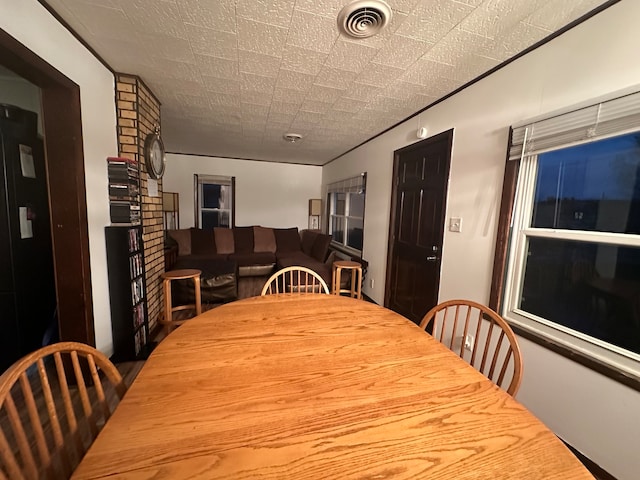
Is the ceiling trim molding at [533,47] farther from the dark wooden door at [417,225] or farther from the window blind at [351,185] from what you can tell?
the window blind at [351,185]

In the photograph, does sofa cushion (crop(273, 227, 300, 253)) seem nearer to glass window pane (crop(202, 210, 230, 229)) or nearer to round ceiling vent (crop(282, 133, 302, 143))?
glass window pane (crop(202, 210, 230, 229))

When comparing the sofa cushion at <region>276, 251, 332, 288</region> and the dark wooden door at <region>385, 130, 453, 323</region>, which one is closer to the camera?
the dark wooden door at <region>385, 130, 453, 323</region>

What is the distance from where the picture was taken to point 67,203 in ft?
5.30

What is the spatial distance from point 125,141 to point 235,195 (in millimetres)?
3225

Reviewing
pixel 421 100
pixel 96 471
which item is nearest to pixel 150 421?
pixel 96 471

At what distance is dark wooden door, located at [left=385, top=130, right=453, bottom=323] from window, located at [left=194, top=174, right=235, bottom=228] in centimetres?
361

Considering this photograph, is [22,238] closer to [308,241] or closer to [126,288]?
[126,288]

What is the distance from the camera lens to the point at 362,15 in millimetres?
1345

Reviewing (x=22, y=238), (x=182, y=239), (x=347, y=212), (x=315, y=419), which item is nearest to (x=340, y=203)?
(x=347, y=212)

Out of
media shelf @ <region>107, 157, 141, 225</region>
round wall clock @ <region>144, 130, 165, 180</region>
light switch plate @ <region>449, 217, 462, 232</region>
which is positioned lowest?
light switch plate @ <region>449, 217, 462, 232</region>

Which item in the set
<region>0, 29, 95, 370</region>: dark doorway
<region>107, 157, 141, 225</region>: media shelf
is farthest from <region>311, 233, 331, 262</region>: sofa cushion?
<region>0, 29, 95, 370</region>: dark doorway

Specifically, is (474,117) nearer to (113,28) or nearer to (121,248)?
(113,28)

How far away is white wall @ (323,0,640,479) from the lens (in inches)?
47.2

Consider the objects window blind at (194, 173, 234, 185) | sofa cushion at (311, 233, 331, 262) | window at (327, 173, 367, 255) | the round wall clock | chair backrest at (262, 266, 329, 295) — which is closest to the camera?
chair backrest at (262, 266, 329, 295)
